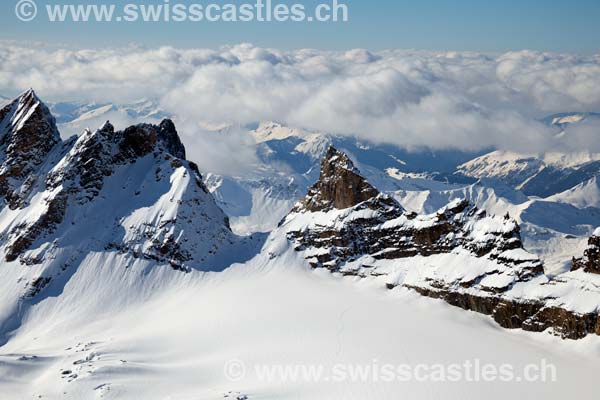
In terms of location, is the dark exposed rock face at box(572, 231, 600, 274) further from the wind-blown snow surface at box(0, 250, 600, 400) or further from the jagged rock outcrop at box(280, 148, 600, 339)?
the wind-blown snow surface at box(0, 250, 600, 400)

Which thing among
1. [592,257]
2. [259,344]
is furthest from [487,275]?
[259,344]

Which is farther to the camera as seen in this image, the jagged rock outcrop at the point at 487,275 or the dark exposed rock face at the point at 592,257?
the dark exposed rock face at the point at 592,257

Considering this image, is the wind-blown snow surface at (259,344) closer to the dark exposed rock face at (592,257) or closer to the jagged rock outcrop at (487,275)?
the jagged rock outcrop at (487,275)

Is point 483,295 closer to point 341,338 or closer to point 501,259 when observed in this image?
point 501,259

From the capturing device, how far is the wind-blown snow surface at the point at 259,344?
130 meters

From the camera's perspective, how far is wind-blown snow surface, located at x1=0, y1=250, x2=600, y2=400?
129750 millimetres

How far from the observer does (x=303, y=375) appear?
13512 centimetres

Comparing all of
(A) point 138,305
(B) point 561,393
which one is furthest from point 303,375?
(A) point 138,305

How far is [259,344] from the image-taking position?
510ft

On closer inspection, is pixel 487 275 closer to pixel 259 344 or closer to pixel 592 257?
pixel 592 257

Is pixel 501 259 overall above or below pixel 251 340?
above

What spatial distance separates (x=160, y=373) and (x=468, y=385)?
74.1 metres

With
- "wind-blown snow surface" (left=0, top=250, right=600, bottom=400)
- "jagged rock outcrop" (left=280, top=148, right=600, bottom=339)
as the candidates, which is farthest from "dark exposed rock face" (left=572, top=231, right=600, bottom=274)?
"wind-blown snow surface" (left=0, top=250, right=600, bottom=400)

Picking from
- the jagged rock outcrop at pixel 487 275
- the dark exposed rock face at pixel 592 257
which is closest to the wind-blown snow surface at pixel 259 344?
the jagged rock outcrop at pixel 487 275
